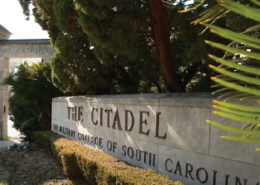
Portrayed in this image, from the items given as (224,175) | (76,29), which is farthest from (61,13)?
(224,175)

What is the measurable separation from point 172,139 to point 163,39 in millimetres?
1809

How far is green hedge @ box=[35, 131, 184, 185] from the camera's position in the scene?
3501 mm

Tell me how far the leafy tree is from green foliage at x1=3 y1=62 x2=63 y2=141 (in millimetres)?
2190

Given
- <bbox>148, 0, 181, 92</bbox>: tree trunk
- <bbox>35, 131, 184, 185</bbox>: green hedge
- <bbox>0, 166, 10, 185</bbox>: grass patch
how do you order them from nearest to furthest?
<bbox>35, 131, 184, 185</bbox>: green hedge → <bbox>148, 0, 181, 92</bbox>: tree trunk → <bbox>0, 166, 10, 185</bbox>: grass patch

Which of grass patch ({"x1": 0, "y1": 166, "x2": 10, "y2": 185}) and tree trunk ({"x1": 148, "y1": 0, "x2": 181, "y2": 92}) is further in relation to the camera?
grass patch ({"x1": 0, "y1": 166, "x2": 10, "y2": 185})

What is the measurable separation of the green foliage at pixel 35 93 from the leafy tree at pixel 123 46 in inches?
86.2

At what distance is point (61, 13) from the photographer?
5609 millimetres

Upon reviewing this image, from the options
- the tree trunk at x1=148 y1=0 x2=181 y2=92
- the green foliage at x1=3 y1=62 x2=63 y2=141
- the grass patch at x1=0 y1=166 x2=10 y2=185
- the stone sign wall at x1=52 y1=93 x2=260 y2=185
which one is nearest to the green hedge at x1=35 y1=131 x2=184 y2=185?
the stone sign wall at x1=52 y1=93 x2=260 y2=185

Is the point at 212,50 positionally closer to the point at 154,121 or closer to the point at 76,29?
the point at 154,121

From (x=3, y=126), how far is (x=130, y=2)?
10.3 meters

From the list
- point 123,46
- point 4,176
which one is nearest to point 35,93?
point 4,176

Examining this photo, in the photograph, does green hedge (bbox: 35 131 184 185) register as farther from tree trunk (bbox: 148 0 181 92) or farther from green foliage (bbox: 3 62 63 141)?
green foliage (bbox: 3 62 63 141)

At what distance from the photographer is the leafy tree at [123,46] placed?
451 centimetres

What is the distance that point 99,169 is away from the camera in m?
4.27
